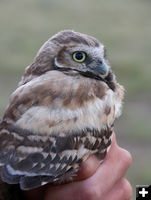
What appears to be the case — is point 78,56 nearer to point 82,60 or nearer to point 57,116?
point 82,60

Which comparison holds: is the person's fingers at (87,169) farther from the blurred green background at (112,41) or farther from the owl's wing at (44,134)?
the blurred green background at (112,41)

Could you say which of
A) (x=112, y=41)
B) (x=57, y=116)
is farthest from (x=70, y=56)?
(x=112, y=41)

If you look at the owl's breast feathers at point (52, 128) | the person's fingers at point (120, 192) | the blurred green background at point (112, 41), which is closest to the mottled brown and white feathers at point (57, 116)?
the owl's breast feathers at point (52, 128)

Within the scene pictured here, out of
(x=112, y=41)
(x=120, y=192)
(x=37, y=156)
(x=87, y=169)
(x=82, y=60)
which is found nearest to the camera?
(x=37, y=156)

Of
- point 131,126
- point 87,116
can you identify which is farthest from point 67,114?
point 131,126

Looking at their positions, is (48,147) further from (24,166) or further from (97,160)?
(97,160)

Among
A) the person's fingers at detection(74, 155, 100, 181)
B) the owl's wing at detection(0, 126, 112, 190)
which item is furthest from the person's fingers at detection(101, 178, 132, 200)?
the owl's wing at detection(0, 126, 112, 190)

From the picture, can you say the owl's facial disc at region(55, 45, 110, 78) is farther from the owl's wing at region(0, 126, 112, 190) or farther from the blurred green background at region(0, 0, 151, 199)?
the blurred green background at region(0, 0, 151, 199)
